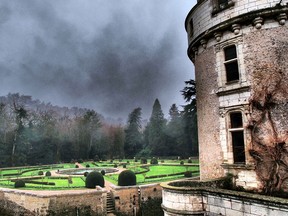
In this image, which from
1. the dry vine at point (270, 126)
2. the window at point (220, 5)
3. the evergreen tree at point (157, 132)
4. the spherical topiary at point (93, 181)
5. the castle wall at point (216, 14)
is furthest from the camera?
the evergreen tree at point (157, 132)

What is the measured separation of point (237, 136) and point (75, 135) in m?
50.1

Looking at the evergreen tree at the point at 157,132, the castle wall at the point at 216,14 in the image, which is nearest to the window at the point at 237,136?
the castle wall at the point at 216,14

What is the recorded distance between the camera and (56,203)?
53.1 feet

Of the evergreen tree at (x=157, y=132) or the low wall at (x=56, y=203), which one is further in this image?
the evergreen tree at (x=157, y=132)

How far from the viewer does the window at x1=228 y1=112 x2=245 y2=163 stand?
32.1 ft

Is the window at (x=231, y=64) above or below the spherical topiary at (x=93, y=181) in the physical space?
above

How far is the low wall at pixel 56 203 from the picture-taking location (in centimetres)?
1614

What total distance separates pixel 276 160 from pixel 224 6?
6.25m

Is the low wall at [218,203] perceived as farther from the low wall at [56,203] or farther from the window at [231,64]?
the low wall at [56,203]

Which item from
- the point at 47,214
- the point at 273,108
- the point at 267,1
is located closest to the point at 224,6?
the point at 267,1

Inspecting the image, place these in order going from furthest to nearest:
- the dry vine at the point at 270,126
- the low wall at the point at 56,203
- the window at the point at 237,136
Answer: the low wall at the point at 56,203 < the window at the point at 237,136 < the dry vine at the point at 270,126

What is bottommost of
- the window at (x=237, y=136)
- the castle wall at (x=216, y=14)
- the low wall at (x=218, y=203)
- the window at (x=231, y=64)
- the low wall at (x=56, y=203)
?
the low wall at (x=56, y=203)

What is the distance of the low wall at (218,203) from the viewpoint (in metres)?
6.39

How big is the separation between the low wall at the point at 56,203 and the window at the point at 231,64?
1175 centimetres
